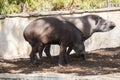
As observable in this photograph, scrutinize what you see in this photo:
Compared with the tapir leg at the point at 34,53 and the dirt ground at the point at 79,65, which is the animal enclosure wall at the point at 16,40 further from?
the tapir leg at the point at 34,53

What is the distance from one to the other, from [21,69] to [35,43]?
723 mm

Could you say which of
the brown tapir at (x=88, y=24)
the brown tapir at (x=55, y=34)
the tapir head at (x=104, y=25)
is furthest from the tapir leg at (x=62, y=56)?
the tapir head at (x=104, y=25)

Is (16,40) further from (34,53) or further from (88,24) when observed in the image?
(88,24)

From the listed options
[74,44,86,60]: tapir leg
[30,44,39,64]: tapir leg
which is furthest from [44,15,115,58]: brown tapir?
[30,44,39,64]: tapir leg

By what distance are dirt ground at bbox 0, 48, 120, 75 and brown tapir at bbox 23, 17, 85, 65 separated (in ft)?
1.29

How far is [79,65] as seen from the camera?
34.4 feet

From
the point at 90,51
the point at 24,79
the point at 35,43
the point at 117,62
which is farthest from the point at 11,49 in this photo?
the point at 24,79

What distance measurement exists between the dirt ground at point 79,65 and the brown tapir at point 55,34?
392 mm

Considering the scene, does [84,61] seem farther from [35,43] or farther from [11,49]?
[11,49]

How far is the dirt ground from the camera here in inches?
377

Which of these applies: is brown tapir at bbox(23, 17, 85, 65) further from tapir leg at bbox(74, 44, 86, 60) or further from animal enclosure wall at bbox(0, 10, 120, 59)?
animal enclosure wall at bbox(0, 10, 120, 59)

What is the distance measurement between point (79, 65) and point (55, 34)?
0.87 metres

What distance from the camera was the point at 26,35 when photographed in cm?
1076

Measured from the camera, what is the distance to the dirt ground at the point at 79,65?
957 cm
